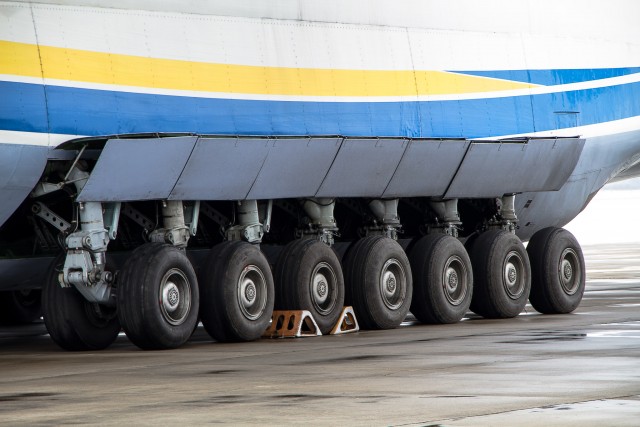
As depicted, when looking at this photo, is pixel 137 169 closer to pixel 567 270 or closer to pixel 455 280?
pixel 455 280

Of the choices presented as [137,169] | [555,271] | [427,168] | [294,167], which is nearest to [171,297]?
[137,169]

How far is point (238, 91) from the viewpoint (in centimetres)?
1888

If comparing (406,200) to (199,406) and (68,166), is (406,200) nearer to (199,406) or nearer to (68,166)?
(68,166)

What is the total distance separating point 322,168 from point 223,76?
6.20 feet

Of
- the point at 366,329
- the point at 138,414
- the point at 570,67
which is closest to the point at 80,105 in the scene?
the point at 366,329

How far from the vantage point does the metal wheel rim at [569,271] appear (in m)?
23.1

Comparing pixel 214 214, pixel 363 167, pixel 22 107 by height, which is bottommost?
pixel 214 214

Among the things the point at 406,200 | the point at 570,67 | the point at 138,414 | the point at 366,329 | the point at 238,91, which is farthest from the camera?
the point at 570,67

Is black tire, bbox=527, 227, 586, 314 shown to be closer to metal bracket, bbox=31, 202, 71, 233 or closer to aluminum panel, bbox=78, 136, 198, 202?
aluminum panel, bbox=78, 136, 198, 202

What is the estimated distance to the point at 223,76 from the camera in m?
18.7

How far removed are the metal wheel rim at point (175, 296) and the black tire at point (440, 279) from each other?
4.71m

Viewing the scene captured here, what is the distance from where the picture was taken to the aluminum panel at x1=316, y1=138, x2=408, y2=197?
19.7 meters

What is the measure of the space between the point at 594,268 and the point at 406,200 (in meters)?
18.1

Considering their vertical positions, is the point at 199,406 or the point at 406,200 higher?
the point at 406,200
